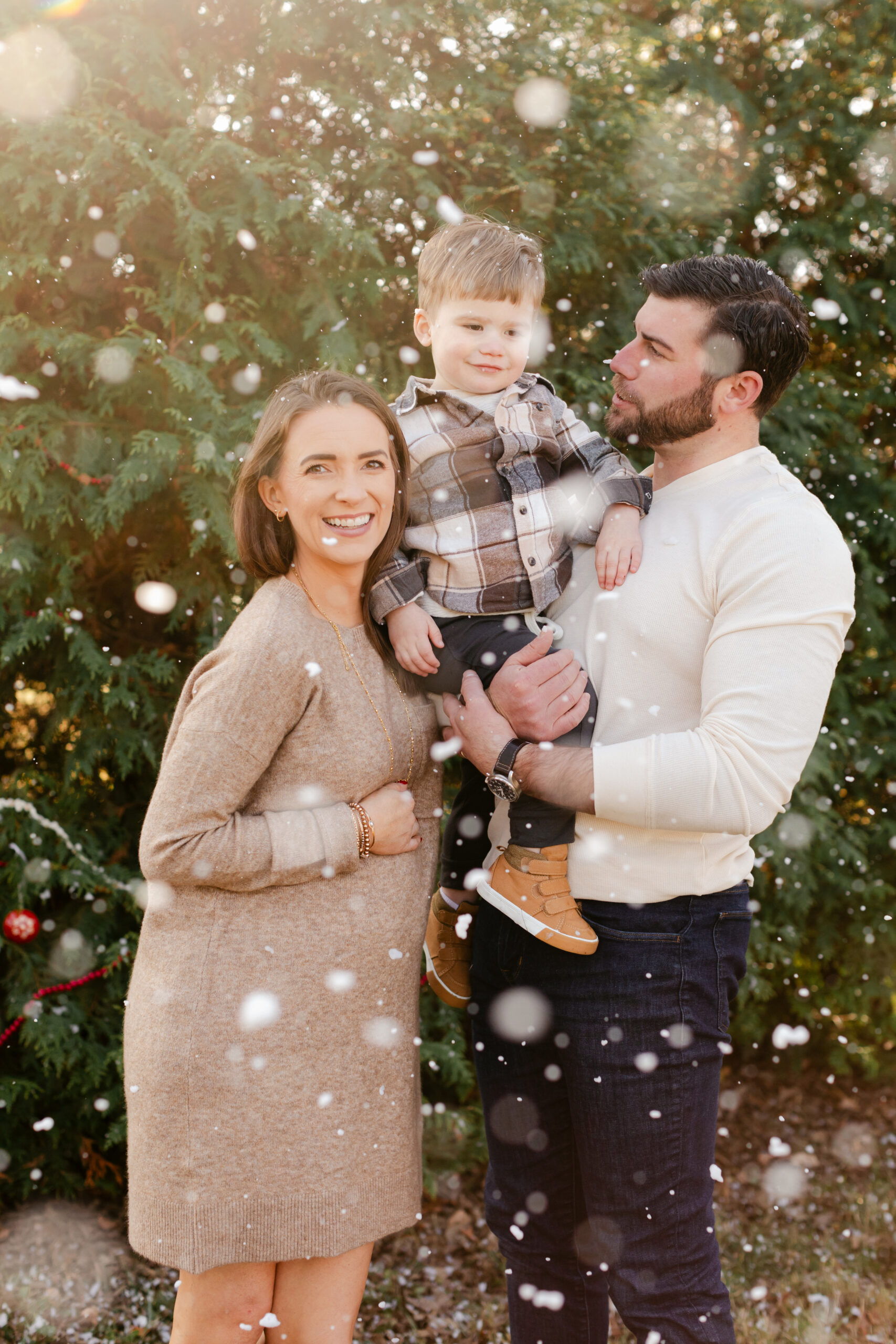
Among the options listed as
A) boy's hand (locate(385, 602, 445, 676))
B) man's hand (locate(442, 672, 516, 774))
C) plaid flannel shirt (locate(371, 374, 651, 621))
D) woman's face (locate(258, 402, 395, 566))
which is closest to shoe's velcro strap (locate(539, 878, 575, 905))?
man's hand (locate(442, 672, 516, 774))

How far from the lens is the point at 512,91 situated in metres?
3.75

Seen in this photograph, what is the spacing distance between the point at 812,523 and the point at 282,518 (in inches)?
45.5

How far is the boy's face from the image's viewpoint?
8.03 ft

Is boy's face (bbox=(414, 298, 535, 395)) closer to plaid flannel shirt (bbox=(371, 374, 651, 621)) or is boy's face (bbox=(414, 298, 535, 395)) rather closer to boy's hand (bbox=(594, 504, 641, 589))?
plaid flannel shirt (bbox=(371, 374, 651, 621))

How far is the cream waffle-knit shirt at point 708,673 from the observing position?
78.0 inches

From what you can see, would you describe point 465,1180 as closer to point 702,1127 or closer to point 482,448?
point 702,1127

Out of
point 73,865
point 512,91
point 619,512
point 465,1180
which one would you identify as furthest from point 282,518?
point 465,1180

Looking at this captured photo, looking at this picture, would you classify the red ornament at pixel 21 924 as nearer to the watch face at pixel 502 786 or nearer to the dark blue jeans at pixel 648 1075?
the dark blue jeans at pixel 648 1075

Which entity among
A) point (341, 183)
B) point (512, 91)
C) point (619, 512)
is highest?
point (512, 91)

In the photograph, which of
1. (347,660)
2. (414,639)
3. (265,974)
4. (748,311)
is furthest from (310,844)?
(748,311)

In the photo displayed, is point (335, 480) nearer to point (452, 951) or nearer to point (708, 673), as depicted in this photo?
point (708, 673)

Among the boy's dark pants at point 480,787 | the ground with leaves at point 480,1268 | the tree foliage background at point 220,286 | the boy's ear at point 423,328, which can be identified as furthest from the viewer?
the ground with leaves at point 480,1268

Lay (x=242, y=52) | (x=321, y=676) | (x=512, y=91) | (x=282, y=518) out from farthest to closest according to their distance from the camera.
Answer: (x=512, y=91) → (x=242, y=52) → (x=282, y=518) → (x=321, y=676)

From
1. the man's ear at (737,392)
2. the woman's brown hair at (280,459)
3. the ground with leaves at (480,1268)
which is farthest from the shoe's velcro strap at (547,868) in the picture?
the ground with leaves at (480,1268)
